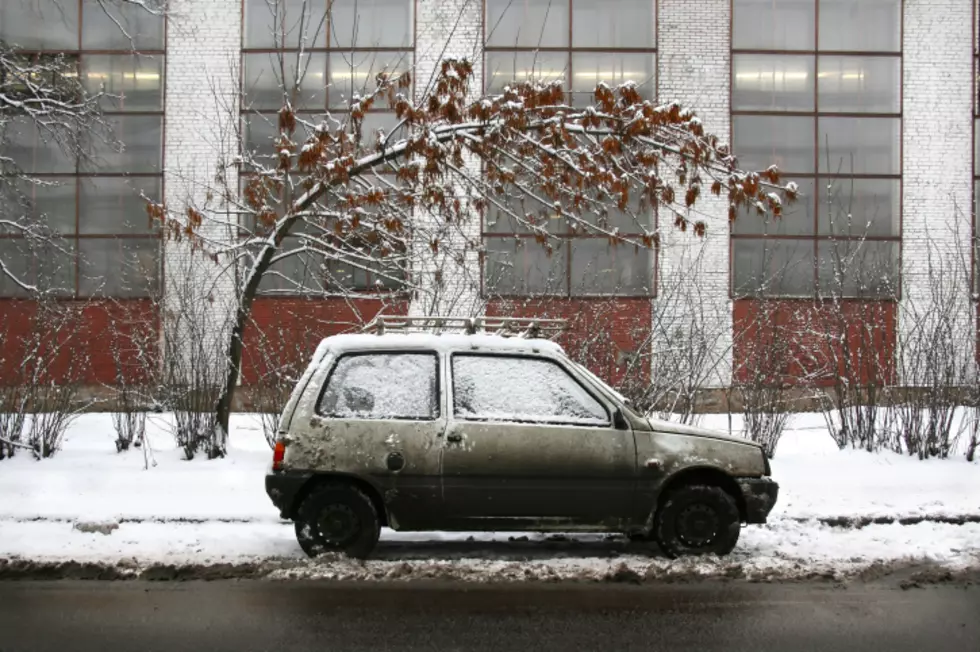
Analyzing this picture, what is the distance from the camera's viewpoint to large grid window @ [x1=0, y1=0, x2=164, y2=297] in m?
20.3

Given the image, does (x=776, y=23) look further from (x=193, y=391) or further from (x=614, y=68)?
(x=193, y=391)

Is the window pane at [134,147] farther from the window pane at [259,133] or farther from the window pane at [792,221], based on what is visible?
the window pane at [792,221]

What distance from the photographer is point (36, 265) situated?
20250mm

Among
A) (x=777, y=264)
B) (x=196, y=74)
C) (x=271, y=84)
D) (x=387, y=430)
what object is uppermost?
(x=196, y=74)

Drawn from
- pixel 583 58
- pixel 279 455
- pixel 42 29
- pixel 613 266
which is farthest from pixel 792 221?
A: pixel 42 29

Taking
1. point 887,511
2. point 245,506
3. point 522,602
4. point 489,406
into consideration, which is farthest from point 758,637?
point 245,506

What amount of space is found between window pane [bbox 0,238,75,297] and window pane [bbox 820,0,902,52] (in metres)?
17.1

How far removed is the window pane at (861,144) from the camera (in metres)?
20.6

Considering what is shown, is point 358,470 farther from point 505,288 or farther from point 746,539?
point 505,288

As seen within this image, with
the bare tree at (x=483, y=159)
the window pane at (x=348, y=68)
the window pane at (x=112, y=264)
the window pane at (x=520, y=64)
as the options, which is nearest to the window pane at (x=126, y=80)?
the window pane at (x=112, y=264)

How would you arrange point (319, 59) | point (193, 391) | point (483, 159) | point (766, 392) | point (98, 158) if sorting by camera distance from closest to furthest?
point (483, 159)
point (193, 391)
point (766, 392)
point (319, 59)
point (98, 158)

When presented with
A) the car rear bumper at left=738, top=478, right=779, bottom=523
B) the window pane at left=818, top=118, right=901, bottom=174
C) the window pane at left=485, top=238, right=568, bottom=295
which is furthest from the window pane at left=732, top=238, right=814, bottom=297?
the car rear bumper at left=738, top=478, right=779, bottom=523

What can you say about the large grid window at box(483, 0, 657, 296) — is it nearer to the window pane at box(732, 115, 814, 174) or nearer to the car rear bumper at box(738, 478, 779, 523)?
the window pane at box(732, 115, 814, 174)

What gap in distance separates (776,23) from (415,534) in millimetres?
16664
